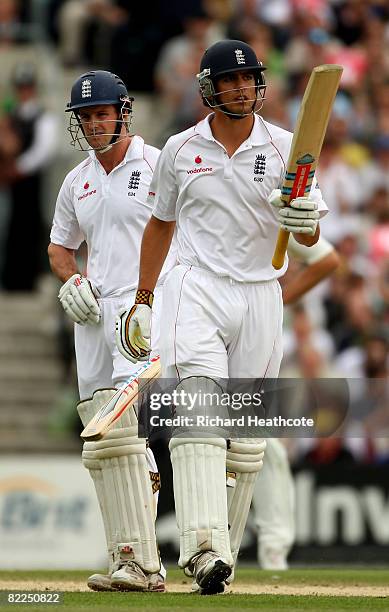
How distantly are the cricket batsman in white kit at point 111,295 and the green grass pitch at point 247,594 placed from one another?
330 millimetres

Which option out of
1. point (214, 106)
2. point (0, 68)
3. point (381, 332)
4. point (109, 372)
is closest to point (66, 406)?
point (381, 332)

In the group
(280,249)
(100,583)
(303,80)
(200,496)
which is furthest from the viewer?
(303,80)

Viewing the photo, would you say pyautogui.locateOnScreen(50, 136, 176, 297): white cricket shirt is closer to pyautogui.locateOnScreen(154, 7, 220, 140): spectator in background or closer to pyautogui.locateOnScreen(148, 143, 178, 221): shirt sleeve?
pyautogui.locateOnScreen(148, 143, 178, 221): shirt sleeve

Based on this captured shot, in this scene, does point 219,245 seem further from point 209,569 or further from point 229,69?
point 209,569

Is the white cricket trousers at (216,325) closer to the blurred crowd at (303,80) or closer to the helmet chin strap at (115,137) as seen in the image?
the helmet chin strap at (115,137)

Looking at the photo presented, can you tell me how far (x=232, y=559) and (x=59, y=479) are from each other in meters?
5.48

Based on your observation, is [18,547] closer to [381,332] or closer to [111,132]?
A: [381,332]

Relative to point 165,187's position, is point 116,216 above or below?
below

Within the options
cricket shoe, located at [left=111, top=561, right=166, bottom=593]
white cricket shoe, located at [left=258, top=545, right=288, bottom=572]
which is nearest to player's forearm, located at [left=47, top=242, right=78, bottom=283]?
cricket shoe, located at [left=111, top=561, right=166, bottom=593]

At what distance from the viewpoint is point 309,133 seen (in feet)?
22.8

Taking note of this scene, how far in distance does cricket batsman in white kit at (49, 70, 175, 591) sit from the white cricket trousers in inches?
22.2

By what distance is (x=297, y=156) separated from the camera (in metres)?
7.00

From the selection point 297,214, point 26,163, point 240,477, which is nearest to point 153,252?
point 297,214

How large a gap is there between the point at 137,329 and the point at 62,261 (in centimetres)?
102
